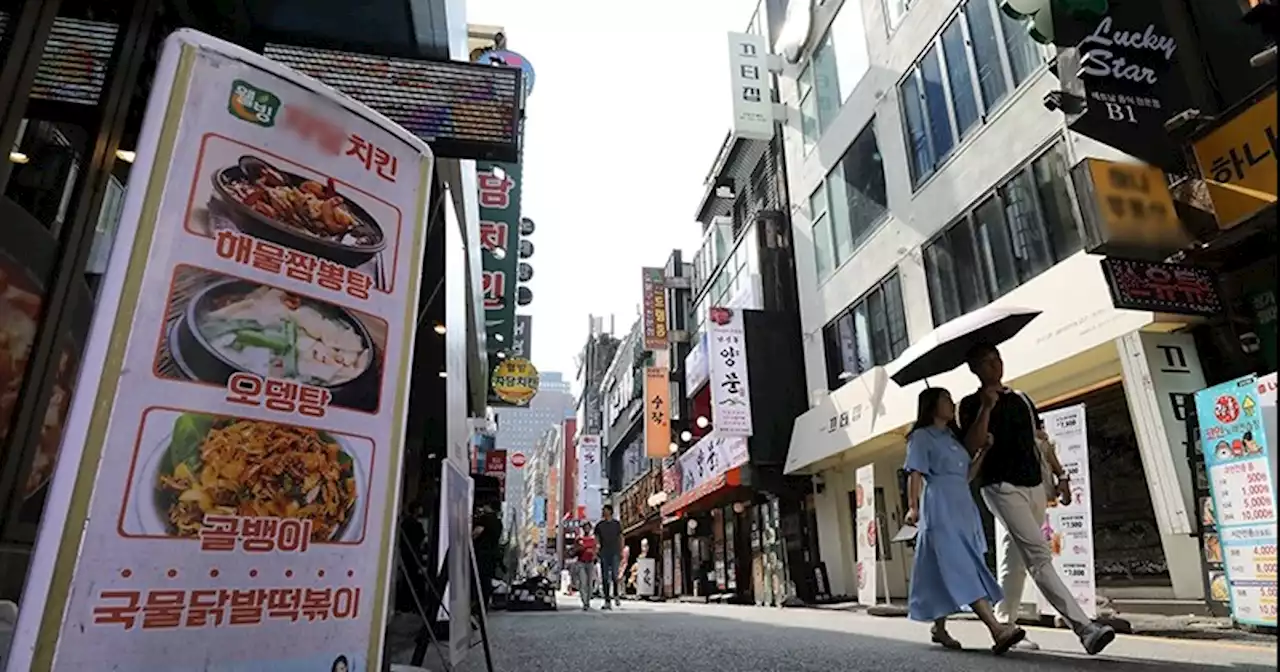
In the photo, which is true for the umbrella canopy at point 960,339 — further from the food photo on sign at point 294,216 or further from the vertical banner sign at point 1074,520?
the food photo on sign at point 294,216

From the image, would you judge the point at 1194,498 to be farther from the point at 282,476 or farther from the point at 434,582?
the point at 282,476

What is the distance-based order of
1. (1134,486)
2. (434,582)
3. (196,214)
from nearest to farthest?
(196,214)
(434,582)
(1134,486)

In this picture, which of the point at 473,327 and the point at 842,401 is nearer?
the point at 473,327

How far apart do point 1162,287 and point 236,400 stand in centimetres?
810

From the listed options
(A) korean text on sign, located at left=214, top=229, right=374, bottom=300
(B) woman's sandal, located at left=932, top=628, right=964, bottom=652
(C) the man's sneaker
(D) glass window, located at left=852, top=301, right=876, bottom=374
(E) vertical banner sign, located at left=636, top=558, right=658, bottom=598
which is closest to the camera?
(A) korean text on sign, located at left=214, top=229, right=374, bottom=300

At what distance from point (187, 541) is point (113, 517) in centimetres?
19

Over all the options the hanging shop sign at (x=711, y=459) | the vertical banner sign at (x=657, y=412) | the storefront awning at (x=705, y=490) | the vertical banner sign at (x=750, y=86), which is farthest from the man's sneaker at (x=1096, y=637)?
the vertical banner sign at (x=657, y=412)

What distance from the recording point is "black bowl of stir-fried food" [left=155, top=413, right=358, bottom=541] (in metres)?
1.93

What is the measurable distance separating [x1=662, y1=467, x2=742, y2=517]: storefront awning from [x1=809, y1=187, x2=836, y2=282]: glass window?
514 centimetres

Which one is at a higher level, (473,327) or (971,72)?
(971,72)

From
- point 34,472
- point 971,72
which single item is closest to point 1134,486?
point 971,72

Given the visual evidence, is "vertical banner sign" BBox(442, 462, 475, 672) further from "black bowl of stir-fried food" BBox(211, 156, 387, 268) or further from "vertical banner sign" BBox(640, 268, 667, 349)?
"vertical banner sign" BBox(640, 268, 667, 349)

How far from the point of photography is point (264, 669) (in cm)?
198

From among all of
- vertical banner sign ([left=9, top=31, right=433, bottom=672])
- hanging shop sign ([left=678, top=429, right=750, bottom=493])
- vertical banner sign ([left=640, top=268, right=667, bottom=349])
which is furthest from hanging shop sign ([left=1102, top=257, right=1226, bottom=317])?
vertical banner sign ([left=640, top=268, right=667, bottom=349])
